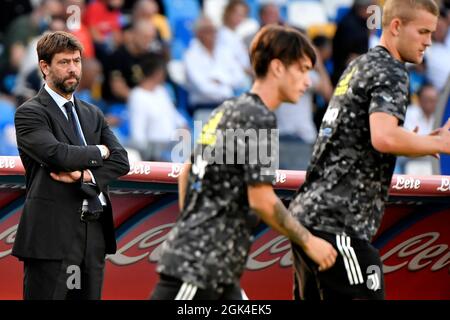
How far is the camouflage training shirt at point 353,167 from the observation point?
17.7 ft

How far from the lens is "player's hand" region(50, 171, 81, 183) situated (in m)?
6.02

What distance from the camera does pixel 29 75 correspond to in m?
11.6

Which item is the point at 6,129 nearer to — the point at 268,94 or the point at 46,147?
the point at 46,147

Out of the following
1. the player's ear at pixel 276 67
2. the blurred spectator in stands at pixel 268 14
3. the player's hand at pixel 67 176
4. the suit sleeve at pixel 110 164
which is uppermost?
the blurred spectator in stands at pixel 268 14

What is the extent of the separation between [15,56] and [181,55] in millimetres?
2098

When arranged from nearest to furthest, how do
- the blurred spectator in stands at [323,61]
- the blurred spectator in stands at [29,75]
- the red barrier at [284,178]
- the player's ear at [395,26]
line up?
1. the player's ear at [395,26]
2. the red barrier at [284,178]
3. the blurred spectator in stands at [29,75]
4. the blurred spectator in stands at [323,61]

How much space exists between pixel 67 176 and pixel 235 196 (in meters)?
1.49

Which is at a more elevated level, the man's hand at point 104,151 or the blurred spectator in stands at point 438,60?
the blurred spectator in stands at point 438,60

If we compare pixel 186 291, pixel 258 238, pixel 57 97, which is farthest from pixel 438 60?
pixel 186 291

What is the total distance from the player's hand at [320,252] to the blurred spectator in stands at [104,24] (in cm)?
775

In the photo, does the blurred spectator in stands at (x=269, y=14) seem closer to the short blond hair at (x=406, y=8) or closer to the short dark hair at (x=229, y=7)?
the short dark hair at (x=229, y=7)

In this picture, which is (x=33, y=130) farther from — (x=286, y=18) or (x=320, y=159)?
(x=286, y=18)

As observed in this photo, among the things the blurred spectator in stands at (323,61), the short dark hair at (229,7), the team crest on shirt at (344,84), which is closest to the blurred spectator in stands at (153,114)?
the short dark hair at (229,7)

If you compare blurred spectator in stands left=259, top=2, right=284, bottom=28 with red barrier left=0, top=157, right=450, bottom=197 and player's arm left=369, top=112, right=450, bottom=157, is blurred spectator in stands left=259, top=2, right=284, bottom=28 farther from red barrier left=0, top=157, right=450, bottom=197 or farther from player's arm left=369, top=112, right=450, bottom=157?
player's arm left=369, top=112, right=450, bottom=157
